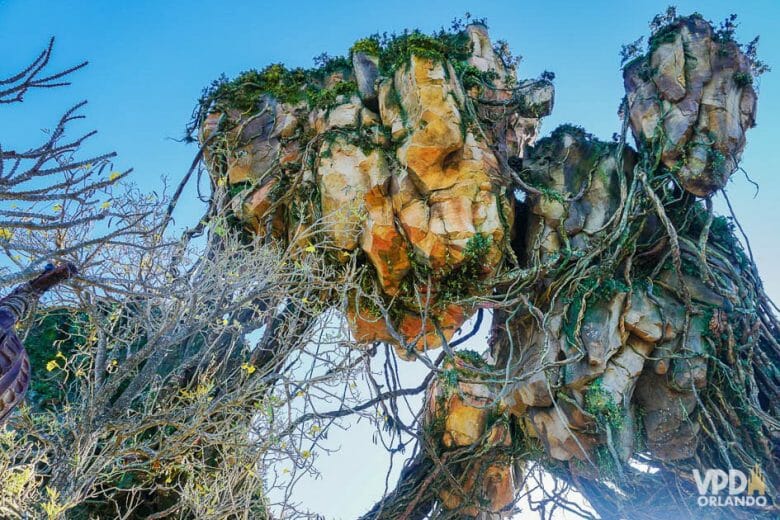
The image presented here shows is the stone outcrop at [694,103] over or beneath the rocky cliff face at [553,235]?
over

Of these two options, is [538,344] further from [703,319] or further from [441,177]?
[441,177]

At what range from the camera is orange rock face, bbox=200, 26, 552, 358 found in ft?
19.0

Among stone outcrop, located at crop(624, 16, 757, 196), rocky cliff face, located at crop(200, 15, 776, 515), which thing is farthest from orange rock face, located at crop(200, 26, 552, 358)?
stone outcrop, located at crop(624, 16, 757, 196)

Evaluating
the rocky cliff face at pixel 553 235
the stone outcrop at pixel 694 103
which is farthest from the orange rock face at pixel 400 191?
the stone outcrop at pixel 694 103

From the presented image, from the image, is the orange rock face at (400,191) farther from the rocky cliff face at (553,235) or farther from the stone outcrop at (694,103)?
the stone outcrop at (694,103)

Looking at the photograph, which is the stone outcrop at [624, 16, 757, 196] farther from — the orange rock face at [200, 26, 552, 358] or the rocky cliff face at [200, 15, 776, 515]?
the orange rock face at [200, 26, 552, 358]

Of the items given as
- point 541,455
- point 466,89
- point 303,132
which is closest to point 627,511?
point 541,455

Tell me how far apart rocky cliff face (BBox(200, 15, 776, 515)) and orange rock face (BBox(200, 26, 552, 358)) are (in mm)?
21

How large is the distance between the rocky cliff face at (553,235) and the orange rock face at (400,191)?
21 mm

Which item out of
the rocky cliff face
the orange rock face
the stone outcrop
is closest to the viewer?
the rocky cliff face

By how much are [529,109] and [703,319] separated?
2.87 m

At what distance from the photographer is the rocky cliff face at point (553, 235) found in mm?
5527

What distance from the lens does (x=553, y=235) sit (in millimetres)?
6133

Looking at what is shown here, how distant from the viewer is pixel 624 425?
5.36 metres
